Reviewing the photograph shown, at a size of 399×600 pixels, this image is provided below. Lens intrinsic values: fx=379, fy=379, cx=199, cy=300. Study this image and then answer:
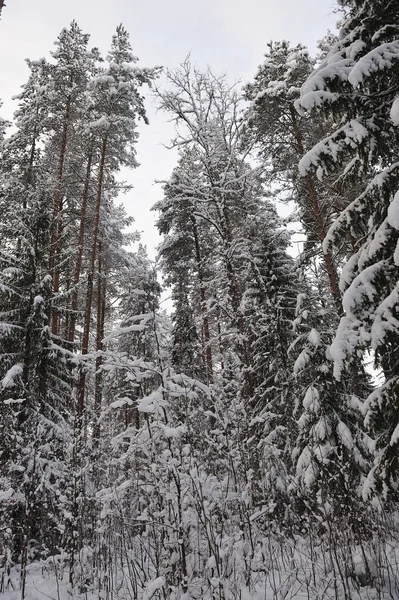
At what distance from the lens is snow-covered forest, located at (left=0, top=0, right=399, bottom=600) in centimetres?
424

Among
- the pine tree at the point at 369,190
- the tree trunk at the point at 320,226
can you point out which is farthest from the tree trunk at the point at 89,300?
the tree trunk at the point at 320,226

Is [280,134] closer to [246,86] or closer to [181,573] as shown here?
[246,86]

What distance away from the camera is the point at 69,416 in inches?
391

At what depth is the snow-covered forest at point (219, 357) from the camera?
13.9 feet

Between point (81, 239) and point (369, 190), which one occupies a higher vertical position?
point (81, 239)

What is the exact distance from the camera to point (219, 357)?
12180 millimetres

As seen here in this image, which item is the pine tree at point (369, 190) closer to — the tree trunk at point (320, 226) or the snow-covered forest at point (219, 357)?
the snow-covered forest at point (219, 357)

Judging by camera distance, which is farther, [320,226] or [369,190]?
[320,226]

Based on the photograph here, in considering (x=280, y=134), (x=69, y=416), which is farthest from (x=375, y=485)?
(x=280, y=134)

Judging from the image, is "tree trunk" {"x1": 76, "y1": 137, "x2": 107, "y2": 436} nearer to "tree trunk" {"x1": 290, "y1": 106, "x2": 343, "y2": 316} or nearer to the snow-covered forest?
the snow-covered forest

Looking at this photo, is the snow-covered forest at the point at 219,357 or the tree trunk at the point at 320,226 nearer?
the snow-covered forest at the point at 219,357

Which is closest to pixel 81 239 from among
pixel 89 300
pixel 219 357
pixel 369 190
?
pixel 89 300

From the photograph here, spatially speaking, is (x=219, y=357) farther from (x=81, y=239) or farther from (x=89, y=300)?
(x=81, y=239)

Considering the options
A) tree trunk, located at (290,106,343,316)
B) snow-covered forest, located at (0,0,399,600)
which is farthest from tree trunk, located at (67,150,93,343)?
tree trunk, located at (290,106,343,316)
